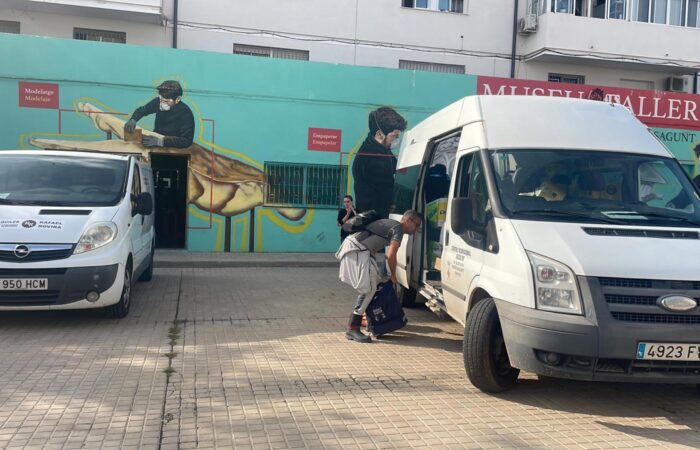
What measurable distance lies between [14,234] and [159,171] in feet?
25.7

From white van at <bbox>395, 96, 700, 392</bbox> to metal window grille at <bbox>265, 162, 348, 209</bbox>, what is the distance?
314 inches

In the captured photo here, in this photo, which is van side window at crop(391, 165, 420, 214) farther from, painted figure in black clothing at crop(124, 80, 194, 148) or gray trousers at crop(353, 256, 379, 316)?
painted figure in black clothing at crop(124, 80, 194, 148)

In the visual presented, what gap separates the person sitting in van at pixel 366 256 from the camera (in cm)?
632

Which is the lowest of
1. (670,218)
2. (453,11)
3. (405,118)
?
(670,218)

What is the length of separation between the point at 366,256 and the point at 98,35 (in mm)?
12961

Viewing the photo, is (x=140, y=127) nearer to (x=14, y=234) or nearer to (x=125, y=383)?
(x=14, y=234)

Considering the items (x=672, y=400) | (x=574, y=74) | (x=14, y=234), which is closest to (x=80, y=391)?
(x=14, y=234)

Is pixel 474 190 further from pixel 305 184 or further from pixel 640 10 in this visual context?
pixel 640 10

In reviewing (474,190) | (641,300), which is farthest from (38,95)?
(641,300)

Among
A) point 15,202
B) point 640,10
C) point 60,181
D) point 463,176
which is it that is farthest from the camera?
point 640,10

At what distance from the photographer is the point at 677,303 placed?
4.07m

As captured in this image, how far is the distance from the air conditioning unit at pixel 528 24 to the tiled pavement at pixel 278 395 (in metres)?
13.3

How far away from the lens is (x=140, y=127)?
43.5 ft

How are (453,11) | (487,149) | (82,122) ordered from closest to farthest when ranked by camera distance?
(487,149)
(82,122)
(453,11)
